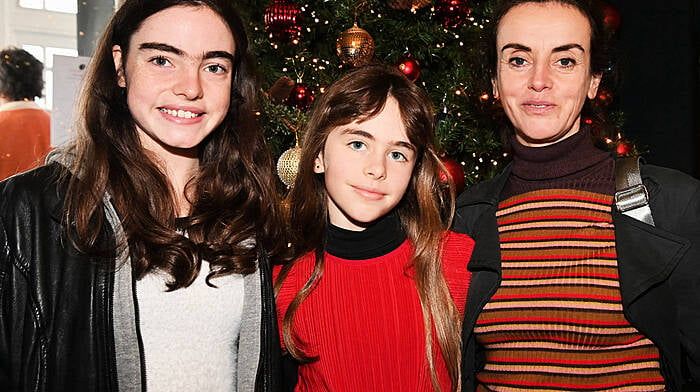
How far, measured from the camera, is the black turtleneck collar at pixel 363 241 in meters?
2.10

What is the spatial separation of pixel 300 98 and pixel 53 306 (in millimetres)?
1832

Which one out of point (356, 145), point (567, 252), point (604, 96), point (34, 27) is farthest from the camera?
point (34, 27)

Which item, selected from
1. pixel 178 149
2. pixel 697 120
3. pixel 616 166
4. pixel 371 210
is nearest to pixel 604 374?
pixel 616 166

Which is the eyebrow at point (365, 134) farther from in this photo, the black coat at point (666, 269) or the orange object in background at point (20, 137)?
the orange object in background at point (20, 137)

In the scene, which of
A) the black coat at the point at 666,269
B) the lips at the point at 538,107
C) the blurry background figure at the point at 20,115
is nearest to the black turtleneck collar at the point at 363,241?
the lips at the point at 538,107

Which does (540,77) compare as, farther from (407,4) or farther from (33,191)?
(33,191)

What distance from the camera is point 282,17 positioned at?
10.2ft

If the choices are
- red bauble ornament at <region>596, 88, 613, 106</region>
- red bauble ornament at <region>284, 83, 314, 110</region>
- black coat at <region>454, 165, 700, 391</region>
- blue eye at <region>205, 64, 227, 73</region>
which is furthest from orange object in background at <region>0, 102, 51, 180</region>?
black coat at <region>454, 165, 700, 391</region>

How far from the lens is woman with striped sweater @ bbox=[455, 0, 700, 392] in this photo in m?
1.80

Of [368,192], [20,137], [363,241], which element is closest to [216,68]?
[368,192]

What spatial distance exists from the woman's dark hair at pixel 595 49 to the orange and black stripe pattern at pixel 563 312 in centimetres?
49

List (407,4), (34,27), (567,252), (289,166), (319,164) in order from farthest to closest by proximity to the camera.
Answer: (34,27), (407,4), (289,166), (319,164), (567,252)

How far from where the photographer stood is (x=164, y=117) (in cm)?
182

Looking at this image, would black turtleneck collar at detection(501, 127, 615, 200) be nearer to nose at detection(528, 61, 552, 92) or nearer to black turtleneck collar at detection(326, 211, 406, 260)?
nose at detection(528, 61, 552, 92)
